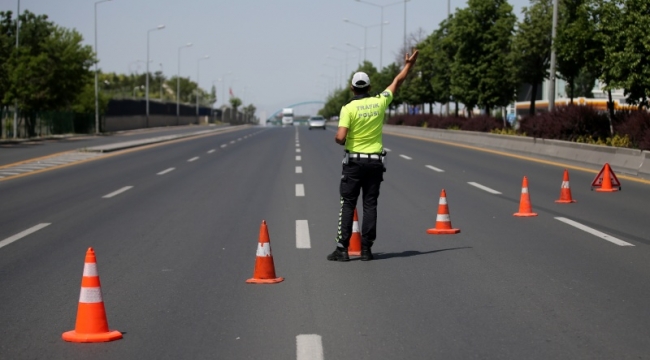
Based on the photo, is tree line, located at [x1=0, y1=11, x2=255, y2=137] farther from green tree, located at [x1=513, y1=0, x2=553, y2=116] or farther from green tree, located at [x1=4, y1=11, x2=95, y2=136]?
green tree, located at [x1=513, y1=0, x2=553, y2=116]

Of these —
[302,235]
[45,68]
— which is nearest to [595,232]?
[302,235]

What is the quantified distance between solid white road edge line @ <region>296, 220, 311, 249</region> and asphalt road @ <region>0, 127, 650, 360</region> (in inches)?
3.7

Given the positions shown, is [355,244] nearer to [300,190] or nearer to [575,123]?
[300,190]

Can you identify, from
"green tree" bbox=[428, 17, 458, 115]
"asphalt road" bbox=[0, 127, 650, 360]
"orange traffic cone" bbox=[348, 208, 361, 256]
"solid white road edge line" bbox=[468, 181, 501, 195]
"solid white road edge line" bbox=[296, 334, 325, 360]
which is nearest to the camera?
"solid white road edge line" bbox=[296, 334, 325, 360]

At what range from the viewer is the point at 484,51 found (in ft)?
176

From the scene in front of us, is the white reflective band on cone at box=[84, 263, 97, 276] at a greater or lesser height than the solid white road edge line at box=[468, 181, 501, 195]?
greater

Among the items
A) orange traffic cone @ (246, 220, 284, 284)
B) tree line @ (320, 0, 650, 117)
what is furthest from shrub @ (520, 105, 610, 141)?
orange traffic cone @ (246, 220, 284, 284)

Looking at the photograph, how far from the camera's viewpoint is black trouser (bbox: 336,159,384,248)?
32.3 ft

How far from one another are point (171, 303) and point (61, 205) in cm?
912

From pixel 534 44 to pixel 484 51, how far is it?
8.71m

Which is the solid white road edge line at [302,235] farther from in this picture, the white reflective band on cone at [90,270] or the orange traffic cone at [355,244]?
the white reflective band on cone at [90,270]

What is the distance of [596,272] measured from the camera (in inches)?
367

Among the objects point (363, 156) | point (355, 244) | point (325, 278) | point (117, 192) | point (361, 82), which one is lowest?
point (117, 192)

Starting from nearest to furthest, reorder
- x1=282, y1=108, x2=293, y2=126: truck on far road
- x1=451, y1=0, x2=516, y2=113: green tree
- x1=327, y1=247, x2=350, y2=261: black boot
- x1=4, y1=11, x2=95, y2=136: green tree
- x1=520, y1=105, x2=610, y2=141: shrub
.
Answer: x1=327, y1=247, x2=350, y2=261: black boot → x1=520, y1=105, x2=610, y2=141: shrub → x1=451, y1=0, x2=516, y2=113: green tree → x1=4, y1=11, x2=95, y2=136: green tree → x1=282, y1=108, x2=293, y2=126: truck on far road
